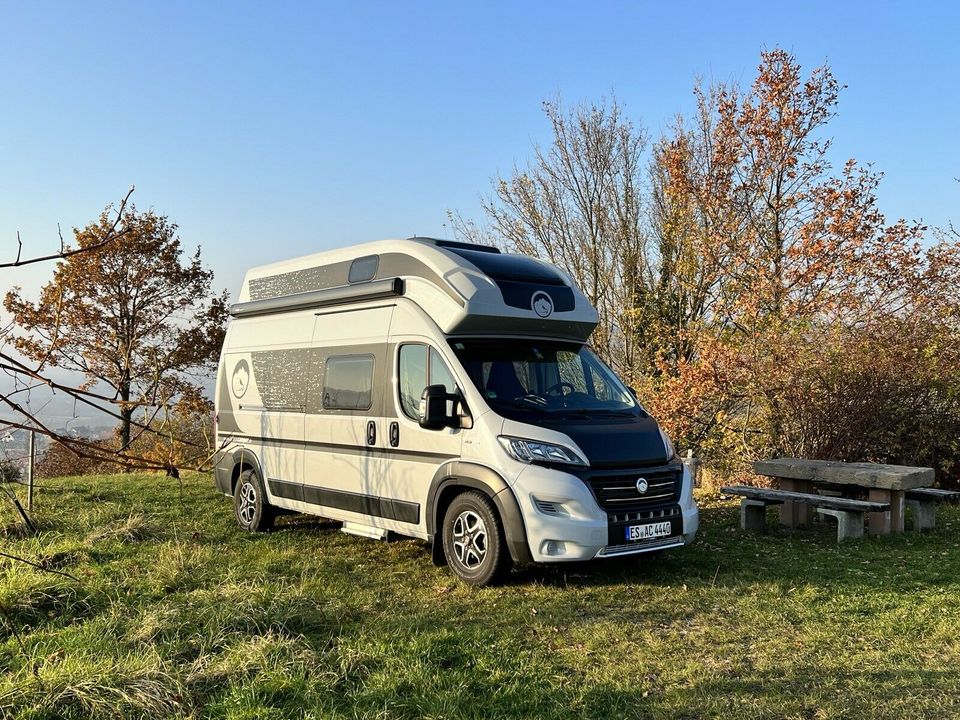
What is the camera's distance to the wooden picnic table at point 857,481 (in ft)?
27.9

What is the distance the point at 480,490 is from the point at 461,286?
5.78 ft

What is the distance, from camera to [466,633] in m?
5.14

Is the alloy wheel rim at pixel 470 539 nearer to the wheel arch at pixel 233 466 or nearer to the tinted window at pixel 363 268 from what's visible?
the tinted window at pixel 363 268

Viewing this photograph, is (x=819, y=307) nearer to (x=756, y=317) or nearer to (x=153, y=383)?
(x=756, y=317)

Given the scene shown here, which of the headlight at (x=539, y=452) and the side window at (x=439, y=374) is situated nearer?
the headlight at (x=539, y=452)

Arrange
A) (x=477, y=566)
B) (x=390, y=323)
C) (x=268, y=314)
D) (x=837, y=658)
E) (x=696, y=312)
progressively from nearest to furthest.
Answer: (x=837, y=658) < (x=477, y=566) < (x=390, y=323) < (x=268, y=314) < (x=696, y=312)

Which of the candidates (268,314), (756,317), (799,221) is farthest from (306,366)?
(799,221)

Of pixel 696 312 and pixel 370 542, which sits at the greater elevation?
pixel 696 312

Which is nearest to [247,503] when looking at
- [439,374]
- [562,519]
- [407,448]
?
[407,448]

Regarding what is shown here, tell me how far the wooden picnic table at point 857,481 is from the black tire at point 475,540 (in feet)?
Result: 15.1

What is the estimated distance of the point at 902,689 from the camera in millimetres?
4281

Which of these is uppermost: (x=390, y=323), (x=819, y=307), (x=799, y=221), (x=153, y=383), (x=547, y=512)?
(x=799, y=221)

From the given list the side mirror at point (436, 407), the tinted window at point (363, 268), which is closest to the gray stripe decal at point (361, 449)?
the side mirror at point (436, 407)

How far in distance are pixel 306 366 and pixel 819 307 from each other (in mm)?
8658
